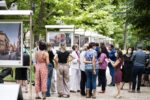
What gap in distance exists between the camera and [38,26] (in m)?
31.0

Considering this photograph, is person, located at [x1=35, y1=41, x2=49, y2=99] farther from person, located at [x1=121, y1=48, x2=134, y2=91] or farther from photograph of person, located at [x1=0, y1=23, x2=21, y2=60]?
person, located at [x1=121, y1=48, x2=134, y2=91]

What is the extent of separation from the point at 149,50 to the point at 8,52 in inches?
493

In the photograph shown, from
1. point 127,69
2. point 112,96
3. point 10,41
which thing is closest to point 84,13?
point 127,69

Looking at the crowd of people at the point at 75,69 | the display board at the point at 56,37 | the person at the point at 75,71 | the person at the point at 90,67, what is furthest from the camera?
the display board at the point at 56,37

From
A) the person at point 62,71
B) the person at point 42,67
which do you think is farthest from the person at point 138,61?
the person at point 42,67

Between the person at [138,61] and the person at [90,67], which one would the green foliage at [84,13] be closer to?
the person at [138,61]

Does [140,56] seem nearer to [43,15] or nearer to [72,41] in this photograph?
[72,41]

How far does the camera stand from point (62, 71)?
56.4 ft

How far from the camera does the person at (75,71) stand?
736 inches

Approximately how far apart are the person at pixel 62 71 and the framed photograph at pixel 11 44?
2013 millimetres

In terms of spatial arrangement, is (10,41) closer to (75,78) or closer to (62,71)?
(62,71)

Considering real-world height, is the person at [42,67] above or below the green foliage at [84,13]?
below

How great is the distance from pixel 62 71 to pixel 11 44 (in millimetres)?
2624

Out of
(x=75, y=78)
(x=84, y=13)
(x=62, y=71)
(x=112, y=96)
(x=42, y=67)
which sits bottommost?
(x=112, y=96)
